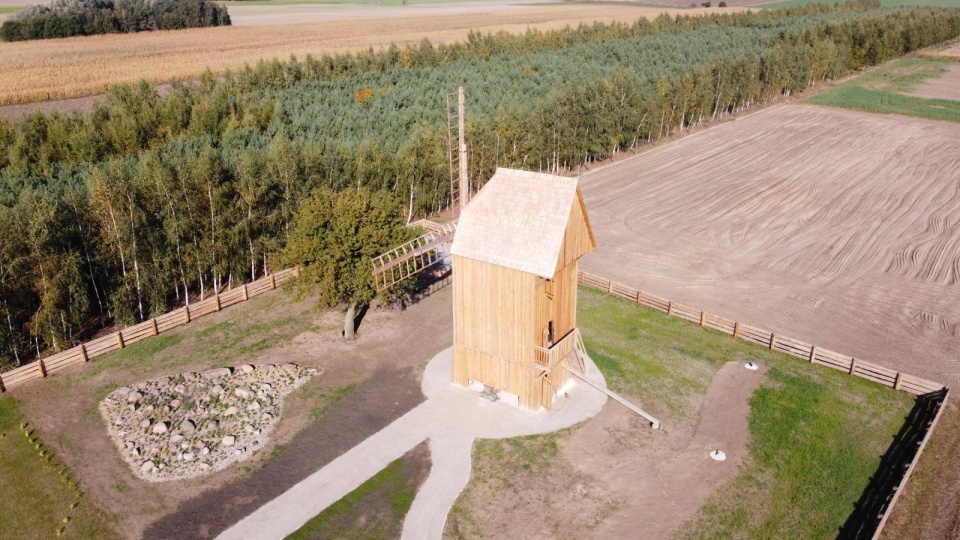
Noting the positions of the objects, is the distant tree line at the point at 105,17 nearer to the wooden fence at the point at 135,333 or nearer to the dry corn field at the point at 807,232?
the wooden fence at the point at 135,333

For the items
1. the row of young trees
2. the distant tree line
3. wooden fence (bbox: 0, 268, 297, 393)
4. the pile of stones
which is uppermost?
the distant tree line

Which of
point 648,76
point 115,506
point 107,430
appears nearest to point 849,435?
point 115,506

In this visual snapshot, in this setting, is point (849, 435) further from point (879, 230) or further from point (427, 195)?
point (427, 195)

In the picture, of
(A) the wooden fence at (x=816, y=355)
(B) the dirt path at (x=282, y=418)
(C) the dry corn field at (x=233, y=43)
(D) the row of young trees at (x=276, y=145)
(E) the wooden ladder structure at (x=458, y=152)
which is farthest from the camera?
(C) the dry corn field at (x=233, y=43)

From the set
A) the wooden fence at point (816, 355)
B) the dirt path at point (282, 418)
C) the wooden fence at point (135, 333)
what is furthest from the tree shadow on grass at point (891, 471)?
the wooden fence at point (135, 333)

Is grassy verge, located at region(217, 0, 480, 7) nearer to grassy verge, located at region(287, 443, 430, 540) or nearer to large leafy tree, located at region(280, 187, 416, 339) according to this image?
large leafy tree, located at region(280, 187, 416, 339)

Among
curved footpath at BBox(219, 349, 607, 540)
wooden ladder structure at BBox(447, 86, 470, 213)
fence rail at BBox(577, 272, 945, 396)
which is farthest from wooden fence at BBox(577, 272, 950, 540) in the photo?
wooden ladder structure at BBox(447, 86, 470, 213)
